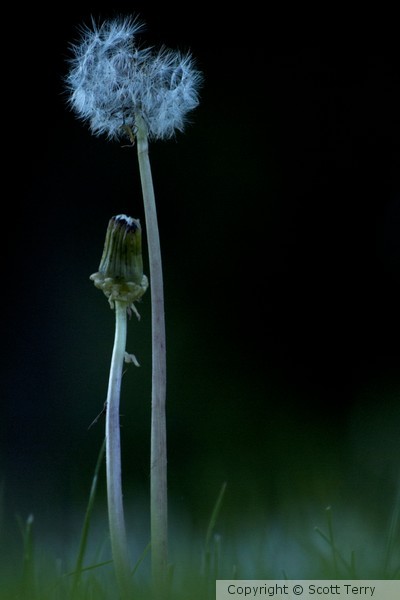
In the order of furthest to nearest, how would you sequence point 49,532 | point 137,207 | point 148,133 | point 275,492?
point 137,207
point 275,492
point 49,532
point 148,133

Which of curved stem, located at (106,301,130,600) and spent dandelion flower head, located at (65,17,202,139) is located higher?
spent dandelion flower head, located at (65,17,202,139)

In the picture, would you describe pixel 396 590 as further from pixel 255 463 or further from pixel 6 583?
pixel 255 463

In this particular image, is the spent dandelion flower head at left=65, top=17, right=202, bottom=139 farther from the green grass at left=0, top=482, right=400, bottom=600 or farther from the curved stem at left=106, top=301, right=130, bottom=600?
the green grass at left=0, top=482, right=400, bottom=600

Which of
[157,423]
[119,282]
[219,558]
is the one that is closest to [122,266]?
[119,282]

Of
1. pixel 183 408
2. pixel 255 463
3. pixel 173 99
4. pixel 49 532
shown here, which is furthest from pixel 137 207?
pixel 173 99

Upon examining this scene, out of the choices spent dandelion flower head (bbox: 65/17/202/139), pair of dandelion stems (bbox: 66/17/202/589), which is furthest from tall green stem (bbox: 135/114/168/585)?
spent dandelion flower head (bbox: 65/17/202/139)

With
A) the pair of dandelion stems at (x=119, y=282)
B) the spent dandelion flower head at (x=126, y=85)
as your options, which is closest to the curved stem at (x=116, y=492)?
the pair of dandelion stems at (x=119, y=282)
